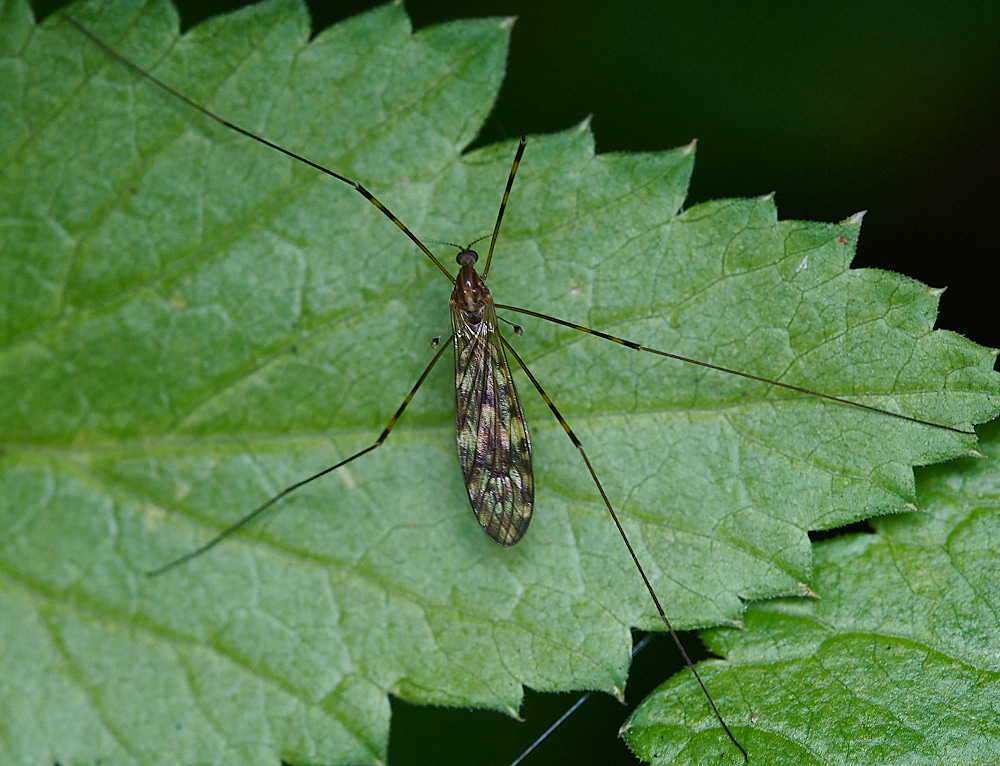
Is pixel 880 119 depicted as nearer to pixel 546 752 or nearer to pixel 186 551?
pixel 546 752

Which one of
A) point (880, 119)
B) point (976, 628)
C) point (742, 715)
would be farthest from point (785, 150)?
point (742, 715)

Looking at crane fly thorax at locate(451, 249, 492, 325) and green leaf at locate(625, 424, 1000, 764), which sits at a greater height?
crane fly thorax at locate(451, 249, 492, 325)

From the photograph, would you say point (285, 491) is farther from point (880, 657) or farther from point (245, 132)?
point (880, 657)

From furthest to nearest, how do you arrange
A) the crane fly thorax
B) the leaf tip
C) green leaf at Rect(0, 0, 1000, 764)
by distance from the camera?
the crane fly thorax
green leaf at Rect(0, 0, 1000, 764)
the leaf tip

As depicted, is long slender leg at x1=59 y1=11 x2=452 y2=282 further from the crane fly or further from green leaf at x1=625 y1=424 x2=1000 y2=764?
green leaf at x1=625 y1=424 x2=1000 y2=764

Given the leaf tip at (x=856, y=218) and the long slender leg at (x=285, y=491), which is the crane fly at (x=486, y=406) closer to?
the long slender leg at (x=285, y=491)

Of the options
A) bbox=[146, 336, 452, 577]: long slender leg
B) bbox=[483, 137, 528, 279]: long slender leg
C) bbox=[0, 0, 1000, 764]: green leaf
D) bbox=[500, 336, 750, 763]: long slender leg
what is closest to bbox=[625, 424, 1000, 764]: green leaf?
bbox=[500, 336, 750, 763]: long slender leg

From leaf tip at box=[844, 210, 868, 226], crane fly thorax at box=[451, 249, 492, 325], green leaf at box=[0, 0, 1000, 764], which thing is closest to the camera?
leaf tip at box=[844, 210, 868, 226]

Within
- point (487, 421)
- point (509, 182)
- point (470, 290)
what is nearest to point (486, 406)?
point (487, 421)
